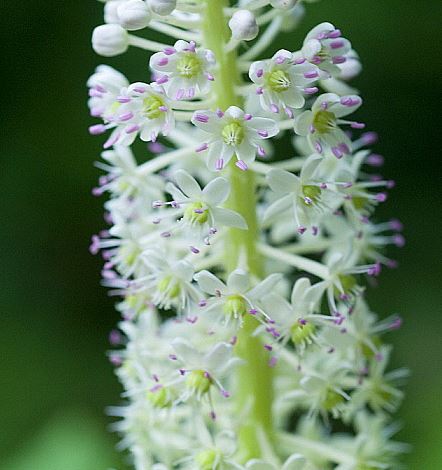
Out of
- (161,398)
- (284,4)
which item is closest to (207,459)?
(161,398)

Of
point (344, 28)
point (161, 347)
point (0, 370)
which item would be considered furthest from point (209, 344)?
point (344, 28)

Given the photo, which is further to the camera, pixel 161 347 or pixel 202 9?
A: pixel 161 347

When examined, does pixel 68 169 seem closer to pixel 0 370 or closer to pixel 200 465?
pixel 0 370

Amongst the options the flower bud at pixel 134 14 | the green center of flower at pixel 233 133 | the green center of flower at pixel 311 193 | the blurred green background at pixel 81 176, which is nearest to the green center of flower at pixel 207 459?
the green center of flower at pixel 311 193

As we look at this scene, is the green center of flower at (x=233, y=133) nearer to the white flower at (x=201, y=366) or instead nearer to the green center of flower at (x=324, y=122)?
the green center of flower at (x=324, y=122)

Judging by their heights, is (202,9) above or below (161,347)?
above

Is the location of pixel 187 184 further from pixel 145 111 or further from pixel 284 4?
pixel 284 4

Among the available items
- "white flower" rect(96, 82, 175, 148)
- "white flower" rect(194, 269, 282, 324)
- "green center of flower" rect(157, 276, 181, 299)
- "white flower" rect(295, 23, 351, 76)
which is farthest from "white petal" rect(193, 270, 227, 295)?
"white flower" rect(295, 23, 351, 76)
